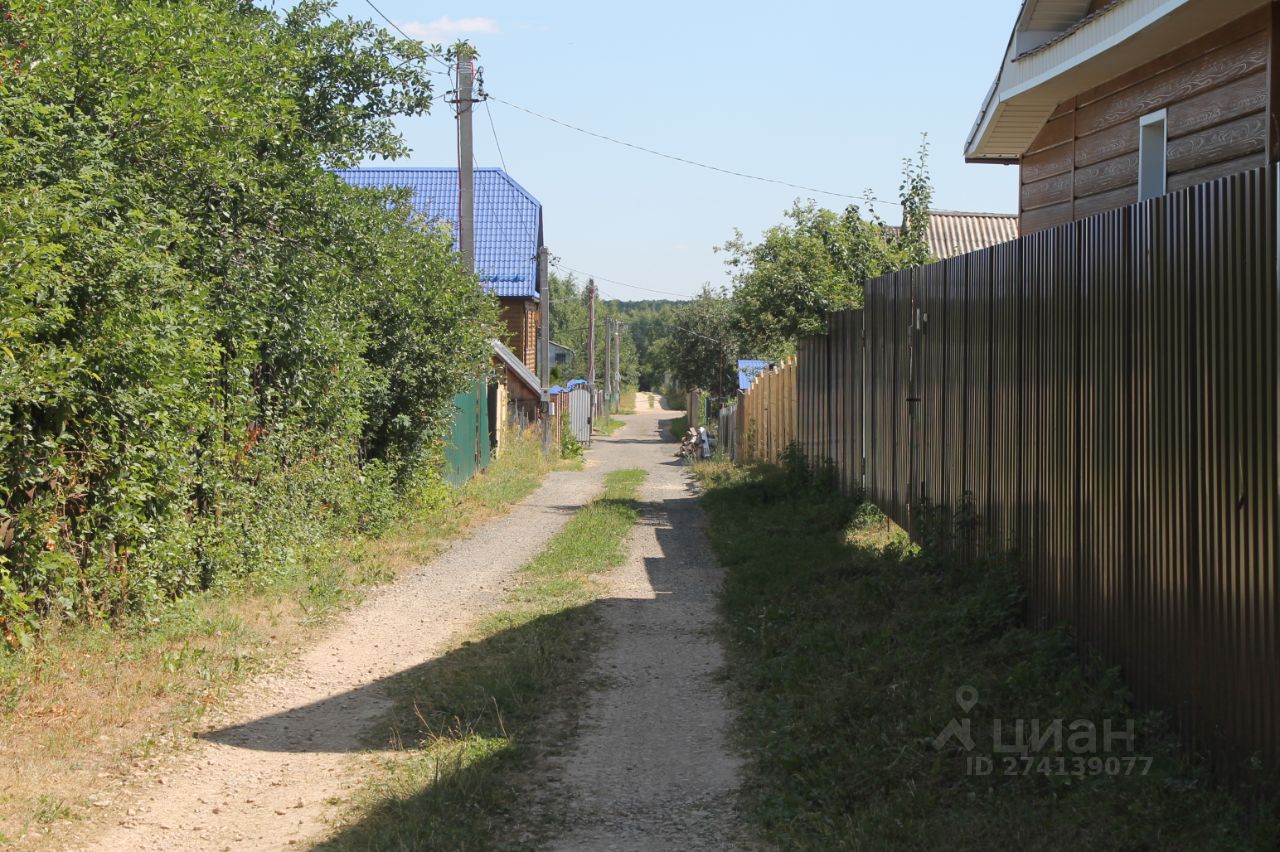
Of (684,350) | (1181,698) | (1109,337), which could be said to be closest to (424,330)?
(1109,337)

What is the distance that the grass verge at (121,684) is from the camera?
5242mm

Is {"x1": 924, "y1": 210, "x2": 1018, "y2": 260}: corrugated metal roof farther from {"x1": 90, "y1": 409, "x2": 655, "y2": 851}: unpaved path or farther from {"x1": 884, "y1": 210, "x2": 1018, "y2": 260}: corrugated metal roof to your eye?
{"x1": 90, "y1": 409, "x2": 655, "y2": 851}: unpaved path

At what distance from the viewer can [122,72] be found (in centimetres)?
808

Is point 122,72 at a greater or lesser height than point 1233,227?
greater

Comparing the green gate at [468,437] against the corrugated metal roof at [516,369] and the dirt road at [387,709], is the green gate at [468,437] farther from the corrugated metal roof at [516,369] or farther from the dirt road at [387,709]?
the dirt road at [387,709]

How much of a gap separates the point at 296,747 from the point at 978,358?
4866 mm

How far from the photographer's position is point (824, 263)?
2162 cm

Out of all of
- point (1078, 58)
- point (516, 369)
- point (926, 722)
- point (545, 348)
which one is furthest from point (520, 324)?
point (926, 722)

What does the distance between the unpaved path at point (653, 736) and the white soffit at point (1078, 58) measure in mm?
5261

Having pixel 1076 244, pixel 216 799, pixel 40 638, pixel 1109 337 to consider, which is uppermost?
pixel 1076 244

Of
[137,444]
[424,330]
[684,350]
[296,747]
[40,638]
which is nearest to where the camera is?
[296,747]

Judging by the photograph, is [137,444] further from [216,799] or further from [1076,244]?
[1076,244]

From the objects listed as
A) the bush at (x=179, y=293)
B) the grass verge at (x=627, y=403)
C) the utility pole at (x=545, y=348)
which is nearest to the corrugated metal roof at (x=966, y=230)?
the utility pole at (x=545, y=348)

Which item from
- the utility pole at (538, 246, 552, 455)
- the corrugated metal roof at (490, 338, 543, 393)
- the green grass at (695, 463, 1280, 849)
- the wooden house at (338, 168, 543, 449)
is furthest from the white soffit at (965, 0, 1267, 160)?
the wooden house at (338, 168, 543, 449)
